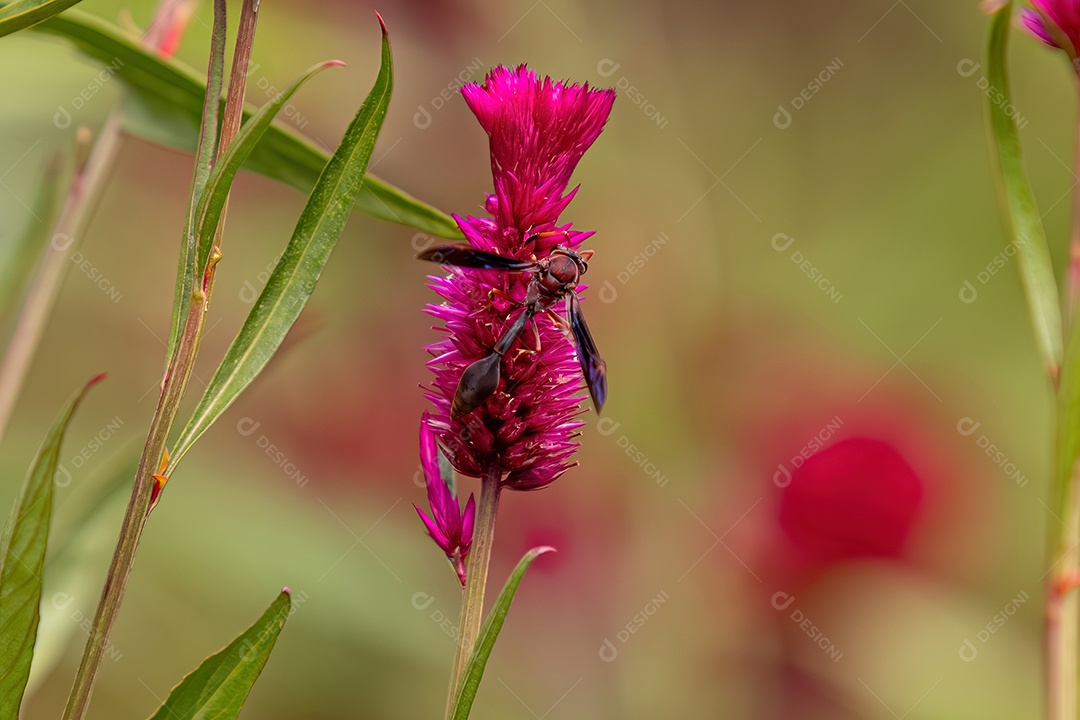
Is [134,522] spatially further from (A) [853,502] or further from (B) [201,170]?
(A) [853,502]

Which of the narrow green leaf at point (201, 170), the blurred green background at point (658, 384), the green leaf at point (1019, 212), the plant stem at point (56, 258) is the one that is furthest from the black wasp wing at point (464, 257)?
the blurred green background at point (658, 384)

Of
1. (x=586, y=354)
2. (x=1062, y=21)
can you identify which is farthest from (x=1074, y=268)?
(x=586, y=354)

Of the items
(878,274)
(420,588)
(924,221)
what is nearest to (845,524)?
(420,588)

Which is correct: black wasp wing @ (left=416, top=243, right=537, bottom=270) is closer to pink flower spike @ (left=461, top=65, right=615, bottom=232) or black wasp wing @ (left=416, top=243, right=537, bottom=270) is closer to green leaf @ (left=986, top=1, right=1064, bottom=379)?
pink flower spike @ (left=461, top=65, right=615, bottom=232)

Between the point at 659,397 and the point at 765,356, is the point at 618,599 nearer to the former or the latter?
the point at 659,397

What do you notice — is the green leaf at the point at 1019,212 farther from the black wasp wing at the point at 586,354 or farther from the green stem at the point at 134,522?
the green stem at the point at 134,522
